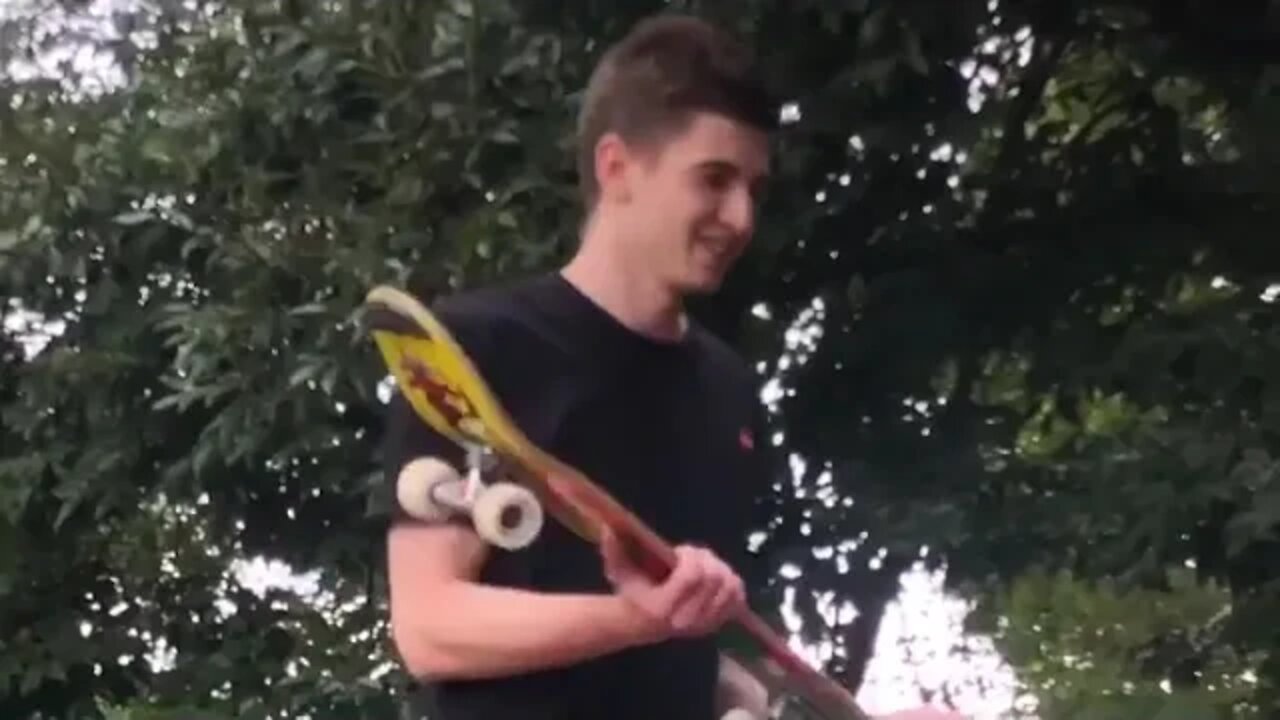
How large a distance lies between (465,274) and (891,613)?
832mm

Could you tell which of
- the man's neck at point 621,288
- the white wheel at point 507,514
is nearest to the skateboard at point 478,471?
the white wheel at point 507,514

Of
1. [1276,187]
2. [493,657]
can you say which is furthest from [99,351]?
[493,657]

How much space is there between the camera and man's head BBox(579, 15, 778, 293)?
5.08 feet

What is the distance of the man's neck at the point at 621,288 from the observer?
158cm

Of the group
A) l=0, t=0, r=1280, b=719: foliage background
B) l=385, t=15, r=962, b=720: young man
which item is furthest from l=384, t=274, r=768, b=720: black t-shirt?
l=0, t=0, r=1280, b=719: foliage background

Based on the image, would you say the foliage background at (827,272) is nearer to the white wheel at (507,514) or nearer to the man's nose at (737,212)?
the man's nose at (737,212)

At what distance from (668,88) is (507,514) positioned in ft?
1.32

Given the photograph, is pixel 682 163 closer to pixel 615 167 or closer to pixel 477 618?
pixel 615 167

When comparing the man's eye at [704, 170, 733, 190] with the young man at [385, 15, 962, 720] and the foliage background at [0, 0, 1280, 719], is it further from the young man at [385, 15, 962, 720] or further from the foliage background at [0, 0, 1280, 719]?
the foliage background at [0, 0, 1280, 719]

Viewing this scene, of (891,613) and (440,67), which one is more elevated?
(440,67)

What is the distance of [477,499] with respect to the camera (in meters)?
1.30

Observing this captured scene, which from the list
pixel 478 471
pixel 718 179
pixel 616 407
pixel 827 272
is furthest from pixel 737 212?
pixel 827 272

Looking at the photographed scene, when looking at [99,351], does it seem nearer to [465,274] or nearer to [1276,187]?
[465,274]

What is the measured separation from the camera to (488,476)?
131 cm
